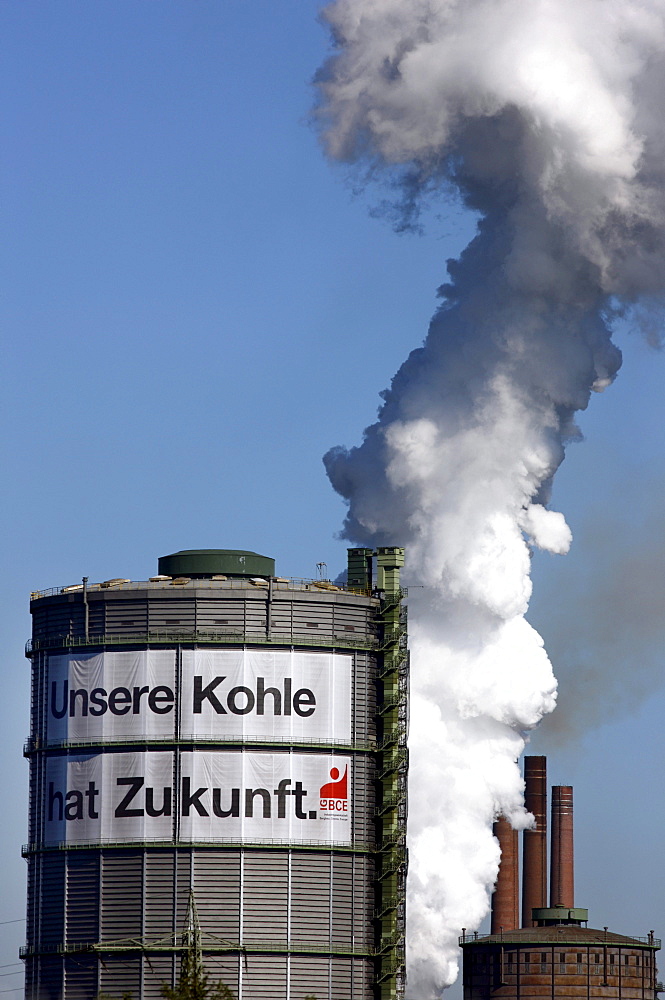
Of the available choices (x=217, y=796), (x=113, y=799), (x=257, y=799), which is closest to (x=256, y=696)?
(x=257, y=799)

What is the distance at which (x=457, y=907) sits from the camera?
126750 mm

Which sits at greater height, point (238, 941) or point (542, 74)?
point (542, 74)

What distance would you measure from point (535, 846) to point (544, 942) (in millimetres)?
7433

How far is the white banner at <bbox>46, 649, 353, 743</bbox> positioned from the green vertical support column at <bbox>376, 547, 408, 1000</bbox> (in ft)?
10.8

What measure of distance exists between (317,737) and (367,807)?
4708 mm

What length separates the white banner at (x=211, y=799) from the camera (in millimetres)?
113562

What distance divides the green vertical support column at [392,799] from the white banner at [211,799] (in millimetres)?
3193

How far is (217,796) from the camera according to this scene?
11369 centimetres

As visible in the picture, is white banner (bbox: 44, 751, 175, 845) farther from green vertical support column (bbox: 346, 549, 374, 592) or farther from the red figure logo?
green vertical support column (bbox: 346, 549, 374, 592)

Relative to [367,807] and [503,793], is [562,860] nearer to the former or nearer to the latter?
[503,793]

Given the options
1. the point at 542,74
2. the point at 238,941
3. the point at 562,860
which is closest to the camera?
the point at 238,941

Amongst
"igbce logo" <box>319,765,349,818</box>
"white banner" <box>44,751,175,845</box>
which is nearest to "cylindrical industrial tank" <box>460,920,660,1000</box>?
"igbce logo" <box>319,765,349,818</box>

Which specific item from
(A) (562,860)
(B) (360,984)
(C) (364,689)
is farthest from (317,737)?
(A) (562,860)

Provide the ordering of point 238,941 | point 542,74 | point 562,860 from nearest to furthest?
point 238,941, point 542,74, point 562,860
